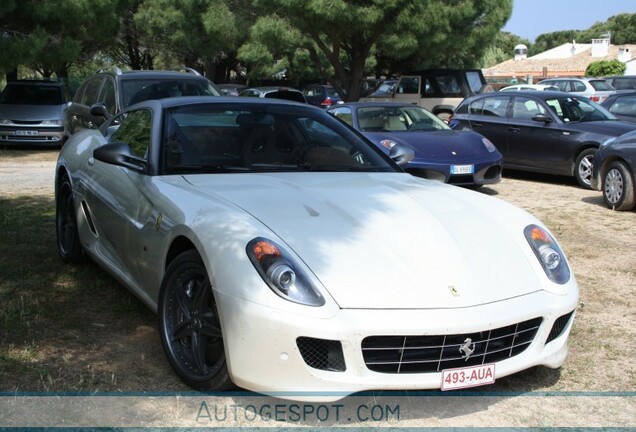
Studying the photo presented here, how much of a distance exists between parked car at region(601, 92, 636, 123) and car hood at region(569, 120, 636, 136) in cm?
204

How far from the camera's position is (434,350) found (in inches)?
131

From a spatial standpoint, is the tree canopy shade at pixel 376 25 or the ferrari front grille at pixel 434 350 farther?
the tree canopy shade at pixel 376 25

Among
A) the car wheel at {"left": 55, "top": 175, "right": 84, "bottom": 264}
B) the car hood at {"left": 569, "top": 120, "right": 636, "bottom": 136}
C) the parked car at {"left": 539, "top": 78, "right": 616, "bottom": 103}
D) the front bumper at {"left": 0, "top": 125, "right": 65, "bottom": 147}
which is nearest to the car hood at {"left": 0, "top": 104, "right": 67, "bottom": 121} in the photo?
the front bumper at {"left": 0, "top": 125, "right": 65, "bottom": 147}

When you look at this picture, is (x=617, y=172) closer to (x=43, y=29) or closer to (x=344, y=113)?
(x=344, y=113)

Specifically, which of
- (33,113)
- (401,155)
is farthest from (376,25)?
(401,155)

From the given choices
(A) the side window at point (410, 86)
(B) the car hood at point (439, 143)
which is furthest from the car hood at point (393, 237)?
→ (A) the side window at point (410, 86)

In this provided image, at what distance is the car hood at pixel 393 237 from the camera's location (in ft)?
11.2

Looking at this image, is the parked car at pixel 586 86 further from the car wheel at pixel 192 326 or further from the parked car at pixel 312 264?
the car wheel at pixel 192 326

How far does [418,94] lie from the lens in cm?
2245

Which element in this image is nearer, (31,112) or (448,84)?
(31,112)

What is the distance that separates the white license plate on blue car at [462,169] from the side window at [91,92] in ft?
18.3

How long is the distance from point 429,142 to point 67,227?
229 inches

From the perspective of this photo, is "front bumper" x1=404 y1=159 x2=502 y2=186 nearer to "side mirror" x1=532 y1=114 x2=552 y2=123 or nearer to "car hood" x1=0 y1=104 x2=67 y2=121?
"side mirror" x1=532 y1=114 x2=552 y2=123

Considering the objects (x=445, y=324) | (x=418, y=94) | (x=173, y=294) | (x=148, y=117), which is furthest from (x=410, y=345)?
(x=418, y=94)
